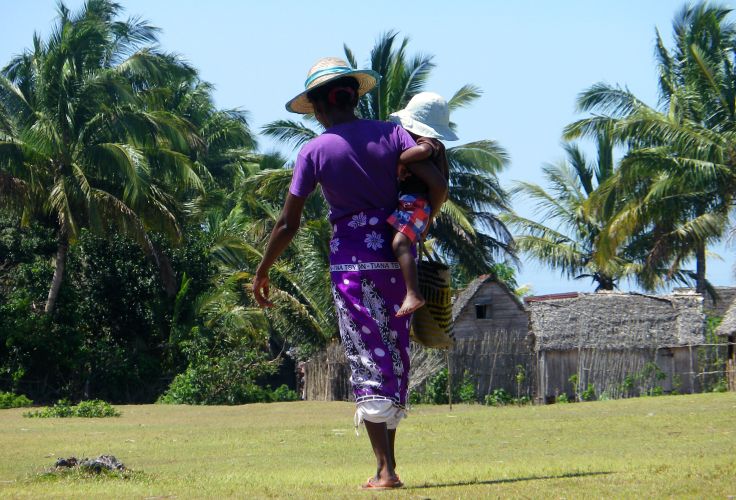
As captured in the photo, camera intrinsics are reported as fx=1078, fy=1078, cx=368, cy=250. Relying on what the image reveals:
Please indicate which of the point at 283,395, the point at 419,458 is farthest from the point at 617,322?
the point at 419,458

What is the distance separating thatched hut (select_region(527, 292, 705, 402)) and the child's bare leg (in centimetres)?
1994

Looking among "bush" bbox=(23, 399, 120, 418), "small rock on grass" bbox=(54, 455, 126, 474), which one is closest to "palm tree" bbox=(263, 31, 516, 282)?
"bush" bbox=(23, 399, 120, 418)

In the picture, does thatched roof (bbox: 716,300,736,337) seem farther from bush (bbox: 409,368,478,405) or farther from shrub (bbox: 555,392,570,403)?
bush (bbox: 409,368,478,405)

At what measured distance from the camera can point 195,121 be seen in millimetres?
38594

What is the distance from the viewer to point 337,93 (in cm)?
569

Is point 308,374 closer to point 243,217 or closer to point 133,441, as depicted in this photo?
point 243,217

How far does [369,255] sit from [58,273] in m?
20.3

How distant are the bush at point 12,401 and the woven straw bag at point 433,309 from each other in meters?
17.5

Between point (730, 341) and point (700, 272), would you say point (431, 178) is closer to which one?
point (730, 341)

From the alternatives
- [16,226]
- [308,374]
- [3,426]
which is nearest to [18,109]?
[16,226]

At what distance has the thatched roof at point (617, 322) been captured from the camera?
2594 cm

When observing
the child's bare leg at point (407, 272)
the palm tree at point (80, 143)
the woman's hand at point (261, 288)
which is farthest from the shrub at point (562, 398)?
the child's bare leg at point (407, 272)

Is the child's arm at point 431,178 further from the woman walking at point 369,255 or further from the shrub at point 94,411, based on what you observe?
the shrub at point 94,411

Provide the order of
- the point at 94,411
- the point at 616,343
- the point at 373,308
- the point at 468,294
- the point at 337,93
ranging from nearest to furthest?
1. the point at 373,308
2. the point at 337,93
3. the point at 94,411
4. the point at 616,343
5. the point at 468,294
